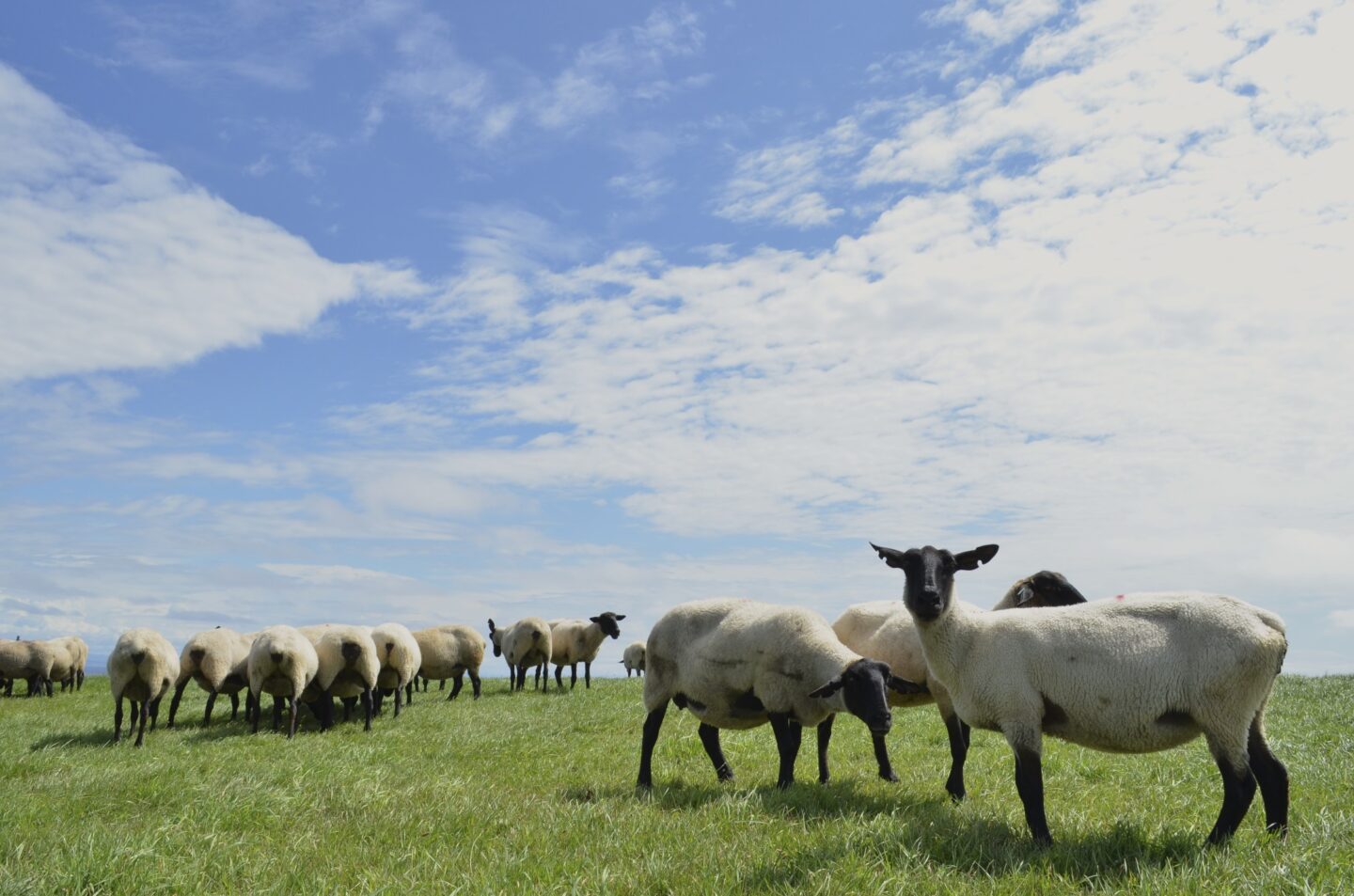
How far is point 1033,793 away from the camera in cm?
708

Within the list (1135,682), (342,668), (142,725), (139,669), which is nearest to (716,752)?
(1135,682)

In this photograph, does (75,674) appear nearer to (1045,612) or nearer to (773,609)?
(773,609)

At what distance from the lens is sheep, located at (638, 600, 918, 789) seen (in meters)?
9.15

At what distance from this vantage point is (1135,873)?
6.05 meters

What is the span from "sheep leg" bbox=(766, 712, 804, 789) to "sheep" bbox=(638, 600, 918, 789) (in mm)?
11

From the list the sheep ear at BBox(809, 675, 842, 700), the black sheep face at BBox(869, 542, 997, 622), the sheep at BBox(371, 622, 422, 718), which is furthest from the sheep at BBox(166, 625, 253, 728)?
the black sheep face at BBox(869, 542, 997, 622)

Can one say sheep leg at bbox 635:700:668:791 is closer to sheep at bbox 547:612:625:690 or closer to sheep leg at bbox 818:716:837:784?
sheep leg at bbox 818:716:837:784

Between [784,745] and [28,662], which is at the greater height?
[28,662]

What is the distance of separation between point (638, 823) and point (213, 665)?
15.2 metres

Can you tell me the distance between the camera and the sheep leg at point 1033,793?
6.98 meters

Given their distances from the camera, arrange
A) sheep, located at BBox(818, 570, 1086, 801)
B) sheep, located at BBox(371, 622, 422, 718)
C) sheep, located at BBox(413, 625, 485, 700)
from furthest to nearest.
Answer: sheep, located at BBox(413, 625, 485, 700) → sheep, located at BBox(371, 622, 422, 718) → sheep, located at BBox(818, 570, 1086, 801)

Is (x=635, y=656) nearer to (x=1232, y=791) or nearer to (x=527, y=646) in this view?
(x=527, y=646)

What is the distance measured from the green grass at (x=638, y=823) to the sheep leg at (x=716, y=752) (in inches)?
15.2

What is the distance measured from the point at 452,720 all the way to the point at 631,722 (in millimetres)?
4320
